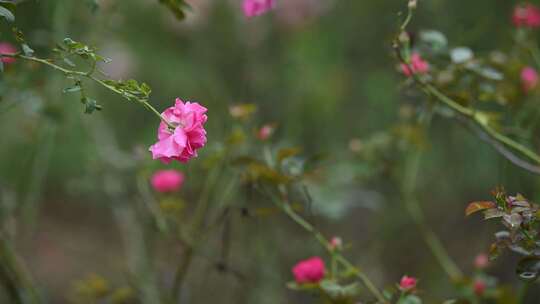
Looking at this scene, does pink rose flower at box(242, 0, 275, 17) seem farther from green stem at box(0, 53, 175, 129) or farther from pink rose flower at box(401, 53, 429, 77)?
green stem at box(0, 53, 175, 129)

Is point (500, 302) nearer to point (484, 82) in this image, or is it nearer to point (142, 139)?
point (484, 82)

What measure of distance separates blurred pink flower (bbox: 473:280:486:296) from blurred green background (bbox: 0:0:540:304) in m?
0.43

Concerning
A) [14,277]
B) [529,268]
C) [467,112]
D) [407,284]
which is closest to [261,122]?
[14,277]


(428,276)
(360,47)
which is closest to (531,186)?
(428,276)

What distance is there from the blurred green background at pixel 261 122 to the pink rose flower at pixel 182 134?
32.8 inches

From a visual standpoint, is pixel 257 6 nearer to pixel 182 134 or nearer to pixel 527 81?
pixel 182 134

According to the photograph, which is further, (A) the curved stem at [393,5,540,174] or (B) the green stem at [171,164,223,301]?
(B) the green stem at [171,164,223,301]

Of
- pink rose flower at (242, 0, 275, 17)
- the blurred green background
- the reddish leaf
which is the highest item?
the blurred green background

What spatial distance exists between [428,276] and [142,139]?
3.81ft

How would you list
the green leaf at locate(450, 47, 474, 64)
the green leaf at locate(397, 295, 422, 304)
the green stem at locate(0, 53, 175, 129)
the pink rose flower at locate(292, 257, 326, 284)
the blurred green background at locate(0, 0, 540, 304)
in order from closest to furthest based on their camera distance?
1. the green stem at locate(0, 53, 175, 129)
2. the green leaf at locate(397, 295, 422, 304)
3. the pink rose flower at locate(292, 257, 326, 284)
4. the green leaf at locate(450, 47, 474, 64)
5. the blurred green background at locate(0, 0, 540, 304)

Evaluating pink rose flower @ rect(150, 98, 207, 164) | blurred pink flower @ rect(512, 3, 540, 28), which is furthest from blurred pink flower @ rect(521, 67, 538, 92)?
pink rose flower @ rect(150, 98, 207, 164)

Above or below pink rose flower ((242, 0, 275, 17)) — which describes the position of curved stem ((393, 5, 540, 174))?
below

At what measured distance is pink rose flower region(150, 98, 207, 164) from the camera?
69 centimetres

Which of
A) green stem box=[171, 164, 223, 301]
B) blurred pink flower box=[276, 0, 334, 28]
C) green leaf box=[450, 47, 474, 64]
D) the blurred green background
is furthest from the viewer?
blurred pink flower box=[276, 0, 334, 28]
